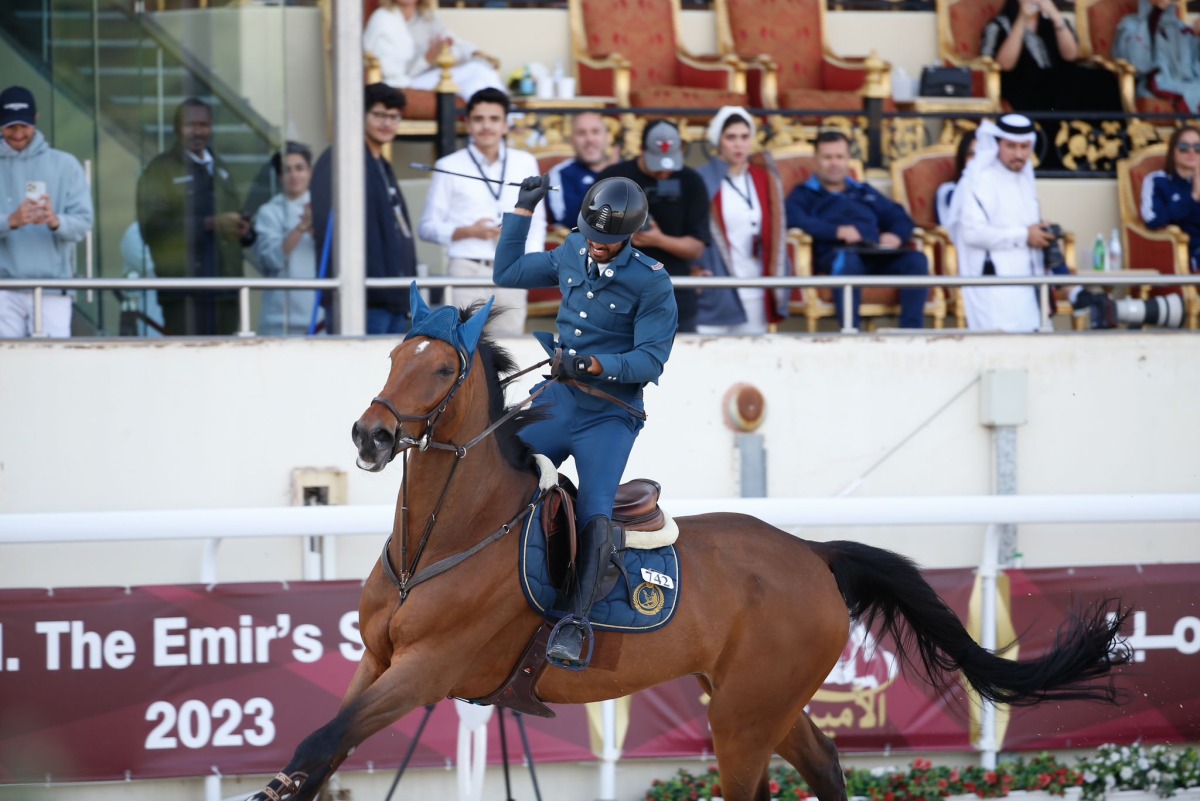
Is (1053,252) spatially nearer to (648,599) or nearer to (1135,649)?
(1135,649)

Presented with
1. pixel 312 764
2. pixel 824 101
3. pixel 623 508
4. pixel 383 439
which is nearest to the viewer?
pixel 383 439

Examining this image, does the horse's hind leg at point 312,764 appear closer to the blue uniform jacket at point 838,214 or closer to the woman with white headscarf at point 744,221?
the woman with white headscarf at point 744,221

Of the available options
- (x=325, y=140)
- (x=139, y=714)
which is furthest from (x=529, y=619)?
(x=325, y=140)

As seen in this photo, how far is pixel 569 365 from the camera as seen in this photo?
5344mm

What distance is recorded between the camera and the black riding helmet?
5480 millimetres

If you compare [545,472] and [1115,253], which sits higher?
[1115,253]

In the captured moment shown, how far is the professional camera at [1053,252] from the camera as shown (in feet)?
32.1

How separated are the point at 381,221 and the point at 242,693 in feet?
9.32

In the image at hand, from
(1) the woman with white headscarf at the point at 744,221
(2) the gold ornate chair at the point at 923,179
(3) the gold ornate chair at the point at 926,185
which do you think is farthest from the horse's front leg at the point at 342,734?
(2) the gold ornate chair at the point at 923,179

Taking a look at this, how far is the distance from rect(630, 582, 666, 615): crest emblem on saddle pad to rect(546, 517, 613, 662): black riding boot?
21 centimetres

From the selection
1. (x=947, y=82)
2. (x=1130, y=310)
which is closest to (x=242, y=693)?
(x=1130, y=310)

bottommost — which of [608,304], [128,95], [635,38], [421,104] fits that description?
[608,304]

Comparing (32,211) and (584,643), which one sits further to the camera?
(32,211)

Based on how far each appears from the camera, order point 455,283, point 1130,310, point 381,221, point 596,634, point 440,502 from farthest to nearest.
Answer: point 1130,310, point 381,221, point 455,283, point 596,634, point 440,502
